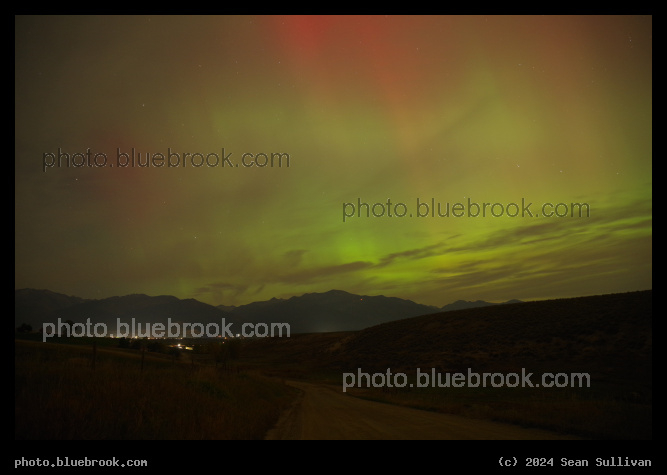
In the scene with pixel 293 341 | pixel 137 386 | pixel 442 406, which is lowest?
pixel 293 341

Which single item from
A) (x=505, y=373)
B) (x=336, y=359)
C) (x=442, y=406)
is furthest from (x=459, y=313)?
(x=442, y=406)

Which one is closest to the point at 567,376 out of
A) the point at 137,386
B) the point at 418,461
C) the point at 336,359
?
the point at 418,461

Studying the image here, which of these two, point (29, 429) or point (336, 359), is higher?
point (29, 429)

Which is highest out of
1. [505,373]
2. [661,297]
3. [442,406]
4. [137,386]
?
[661,297]

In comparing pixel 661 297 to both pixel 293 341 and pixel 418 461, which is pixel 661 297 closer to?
pixel 418 461

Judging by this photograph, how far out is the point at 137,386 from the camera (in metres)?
12.8

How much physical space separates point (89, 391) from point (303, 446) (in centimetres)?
583

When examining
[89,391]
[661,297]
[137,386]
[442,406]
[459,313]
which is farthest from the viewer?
[459,313]

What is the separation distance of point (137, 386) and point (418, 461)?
8496 millimetres

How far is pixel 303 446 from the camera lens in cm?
1154

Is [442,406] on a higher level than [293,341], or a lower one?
higher

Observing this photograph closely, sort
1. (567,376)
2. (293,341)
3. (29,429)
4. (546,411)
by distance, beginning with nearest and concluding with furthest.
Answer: (29,429) < (546,411) < (567,376) < (293,341)

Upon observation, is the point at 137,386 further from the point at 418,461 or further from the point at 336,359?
the point at 336,359

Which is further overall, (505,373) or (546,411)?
(505,373)
